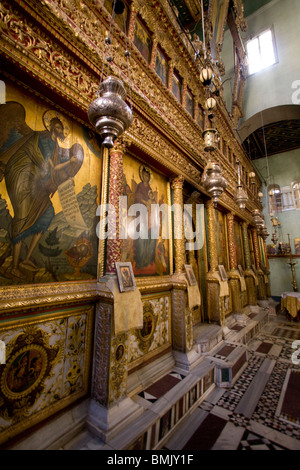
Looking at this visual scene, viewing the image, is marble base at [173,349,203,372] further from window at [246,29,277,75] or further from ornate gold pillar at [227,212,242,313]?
window at [246,29,277,75]

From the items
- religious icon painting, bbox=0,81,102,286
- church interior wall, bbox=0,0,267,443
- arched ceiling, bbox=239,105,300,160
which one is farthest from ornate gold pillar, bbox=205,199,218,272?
arched ceiling, bbox=239,105,300,160

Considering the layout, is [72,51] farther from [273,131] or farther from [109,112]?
[273,131]

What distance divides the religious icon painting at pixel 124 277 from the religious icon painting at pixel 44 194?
0.30 meters

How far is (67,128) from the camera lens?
2119 mm

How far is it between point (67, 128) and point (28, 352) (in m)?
2.15

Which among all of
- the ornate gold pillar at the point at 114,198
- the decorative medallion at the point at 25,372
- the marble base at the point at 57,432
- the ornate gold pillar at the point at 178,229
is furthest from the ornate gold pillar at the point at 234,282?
the decorative medallion at the point at 25,372

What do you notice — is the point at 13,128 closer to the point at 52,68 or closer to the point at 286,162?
the point at 52,68

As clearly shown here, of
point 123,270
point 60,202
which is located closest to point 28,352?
point 123,270

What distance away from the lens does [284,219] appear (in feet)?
39.9

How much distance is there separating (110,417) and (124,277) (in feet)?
3.95

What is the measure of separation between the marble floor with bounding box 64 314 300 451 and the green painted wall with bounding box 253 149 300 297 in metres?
9.54

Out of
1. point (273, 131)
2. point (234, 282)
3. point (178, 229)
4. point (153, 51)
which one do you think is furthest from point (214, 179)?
point (273, 131)

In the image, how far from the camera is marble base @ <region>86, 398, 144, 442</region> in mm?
1656

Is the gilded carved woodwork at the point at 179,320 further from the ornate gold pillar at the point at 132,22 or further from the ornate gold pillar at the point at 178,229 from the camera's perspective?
the ornate gold pillar at the point at 132,22
